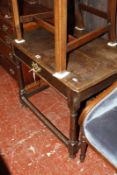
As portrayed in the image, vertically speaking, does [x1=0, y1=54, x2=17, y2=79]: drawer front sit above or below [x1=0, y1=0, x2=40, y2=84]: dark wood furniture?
below

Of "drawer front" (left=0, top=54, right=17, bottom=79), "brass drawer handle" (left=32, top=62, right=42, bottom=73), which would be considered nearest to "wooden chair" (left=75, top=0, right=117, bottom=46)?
"brass drawer handle" (left=32, top=62, right=42, bottom=73)

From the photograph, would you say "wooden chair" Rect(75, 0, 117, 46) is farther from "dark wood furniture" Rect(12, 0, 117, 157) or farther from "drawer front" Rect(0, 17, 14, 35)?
"drawer front" Rect(0, 17, 14, 35)

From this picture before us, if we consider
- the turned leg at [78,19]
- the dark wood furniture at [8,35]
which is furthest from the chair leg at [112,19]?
the dark wood furniture at [8,35]

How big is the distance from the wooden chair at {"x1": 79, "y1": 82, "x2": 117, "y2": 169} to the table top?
109 mm

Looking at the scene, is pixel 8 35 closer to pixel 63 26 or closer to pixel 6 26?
pixel 6 26

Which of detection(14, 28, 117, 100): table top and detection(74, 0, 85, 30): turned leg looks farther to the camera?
detection(74, 0, 85, 30): turned leg

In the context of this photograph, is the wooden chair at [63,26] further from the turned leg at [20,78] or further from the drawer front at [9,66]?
the drawer front at [9,66]

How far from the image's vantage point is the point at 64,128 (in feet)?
6.26

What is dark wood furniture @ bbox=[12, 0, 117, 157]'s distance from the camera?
123 centimetres

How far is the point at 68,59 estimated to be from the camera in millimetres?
1435

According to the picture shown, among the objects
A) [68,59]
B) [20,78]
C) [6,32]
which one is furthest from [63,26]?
[6,32]

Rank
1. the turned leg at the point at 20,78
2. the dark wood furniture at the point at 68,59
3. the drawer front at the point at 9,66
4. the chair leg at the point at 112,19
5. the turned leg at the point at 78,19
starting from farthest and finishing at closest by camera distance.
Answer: the drawer front at the point at 9,66, the turned leg at the point at 20,78, the turned leg at the point at 78,19, the chair leg at the point at 112,19, the dark wood furniture at the point at 68,59

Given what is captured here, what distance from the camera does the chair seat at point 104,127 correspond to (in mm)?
1154

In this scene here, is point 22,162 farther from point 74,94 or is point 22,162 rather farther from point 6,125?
point 74,94
